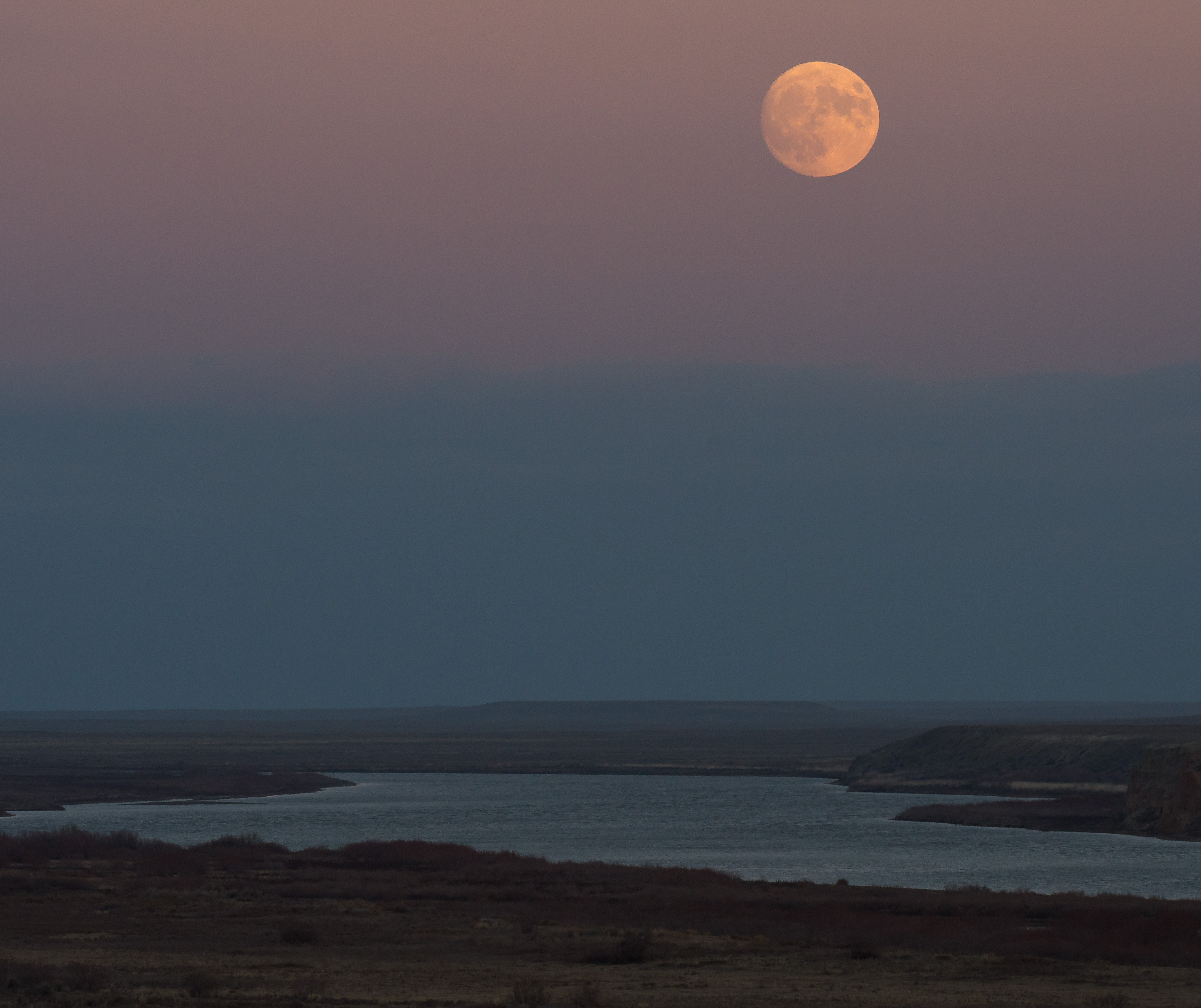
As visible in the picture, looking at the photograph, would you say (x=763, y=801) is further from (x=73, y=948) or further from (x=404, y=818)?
(x=73, y=948)

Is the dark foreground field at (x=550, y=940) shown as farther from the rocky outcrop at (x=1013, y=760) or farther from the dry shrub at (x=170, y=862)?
the rocky outcrop at (x=1013, y=760)

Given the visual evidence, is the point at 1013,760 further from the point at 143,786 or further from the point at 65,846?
the point at 65,846

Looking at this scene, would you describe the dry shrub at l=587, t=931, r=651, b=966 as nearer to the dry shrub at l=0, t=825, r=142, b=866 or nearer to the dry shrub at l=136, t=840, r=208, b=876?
the dry shrub at l=136, t=840, r=208, b=876

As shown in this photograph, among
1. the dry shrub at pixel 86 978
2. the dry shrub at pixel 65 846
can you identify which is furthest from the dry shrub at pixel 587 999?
the dry shrub at pixel 65 846

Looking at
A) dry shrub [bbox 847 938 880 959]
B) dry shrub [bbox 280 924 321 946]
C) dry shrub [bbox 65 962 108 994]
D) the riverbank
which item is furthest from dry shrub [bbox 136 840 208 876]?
the riverbank

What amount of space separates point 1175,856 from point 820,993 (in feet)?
156

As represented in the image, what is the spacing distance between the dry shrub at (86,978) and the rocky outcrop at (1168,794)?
65.4 metres

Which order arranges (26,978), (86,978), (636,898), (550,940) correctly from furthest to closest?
(636,898)
(550,940)
(26,978)
(86,978)

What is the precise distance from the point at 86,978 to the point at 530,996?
8.66 m

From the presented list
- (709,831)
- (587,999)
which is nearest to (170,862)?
(709,831)

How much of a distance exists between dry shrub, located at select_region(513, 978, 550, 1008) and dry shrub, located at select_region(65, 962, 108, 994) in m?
A: 7.95

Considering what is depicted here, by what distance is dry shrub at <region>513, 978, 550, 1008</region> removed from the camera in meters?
30.8

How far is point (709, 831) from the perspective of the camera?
8862 centimetres

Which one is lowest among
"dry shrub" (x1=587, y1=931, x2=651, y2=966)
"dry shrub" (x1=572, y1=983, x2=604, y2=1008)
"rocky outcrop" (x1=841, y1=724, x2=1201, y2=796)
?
"dry shrub" (x1=572, y1=983, x2=604, y2=1008)
